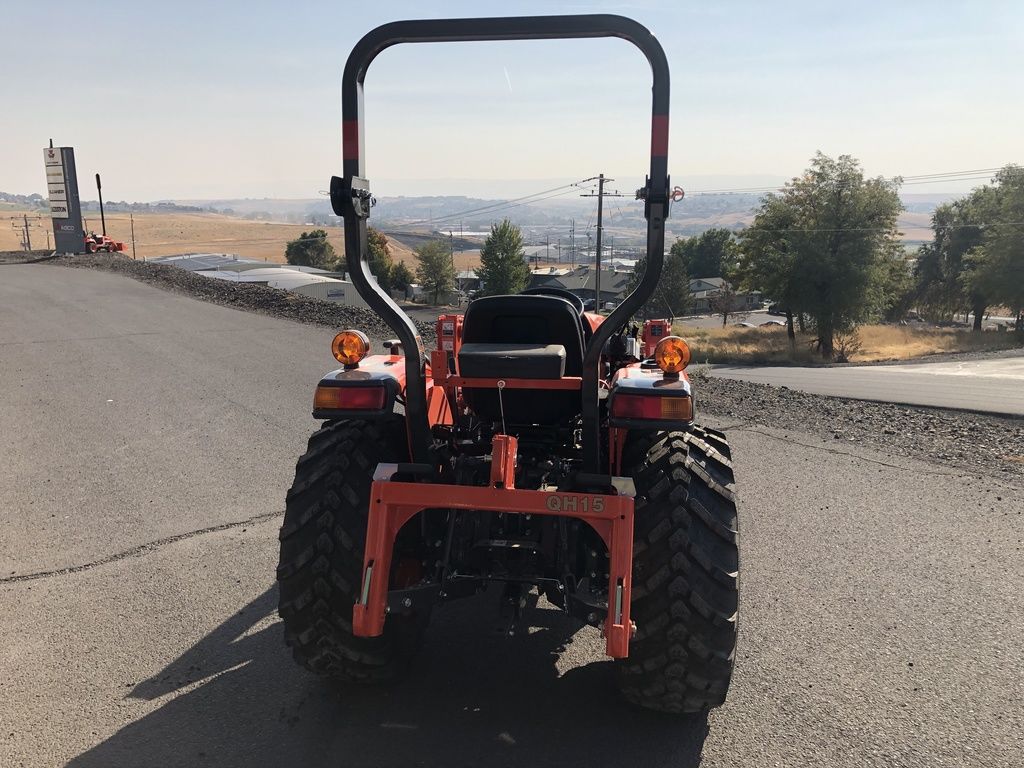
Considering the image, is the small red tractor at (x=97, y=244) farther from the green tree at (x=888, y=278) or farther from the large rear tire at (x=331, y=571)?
the green tree at (x=888, y=278)

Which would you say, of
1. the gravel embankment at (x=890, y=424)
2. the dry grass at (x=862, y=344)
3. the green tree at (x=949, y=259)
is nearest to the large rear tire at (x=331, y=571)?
the gravel embankment at (x=890, y=424)

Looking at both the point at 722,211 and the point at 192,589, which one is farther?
the point at 722,211

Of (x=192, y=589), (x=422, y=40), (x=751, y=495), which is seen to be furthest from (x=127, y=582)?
(x=751, y=495)

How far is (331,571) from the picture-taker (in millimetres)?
3410

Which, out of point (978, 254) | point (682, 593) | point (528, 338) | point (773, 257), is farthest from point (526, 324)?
point (978, 254)

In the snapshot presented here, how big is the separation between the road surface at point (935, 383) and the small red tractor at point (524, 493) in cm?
890

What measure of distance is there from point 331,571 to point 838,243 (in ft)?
126

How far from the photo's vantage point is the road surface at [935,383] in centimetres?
1186

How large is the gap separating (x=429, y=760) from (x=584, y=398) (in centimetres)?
158

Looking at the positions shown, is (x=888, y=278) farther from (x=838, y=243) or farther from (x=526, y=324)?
(x=526, y=324)

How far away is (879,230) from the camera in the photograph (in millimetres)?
36906

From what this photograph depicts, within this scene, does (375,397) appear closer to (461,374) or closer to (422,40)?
(461,374)

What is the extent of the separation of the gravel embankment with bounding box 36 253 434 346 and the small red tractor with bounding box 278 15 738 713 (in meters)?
7.86

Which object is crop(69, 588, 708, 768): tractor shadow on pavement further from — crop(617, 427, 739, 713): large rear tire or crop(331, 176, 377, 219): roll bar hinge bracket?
crop(331, 176, 377, 219): roll bar hinge bracket
